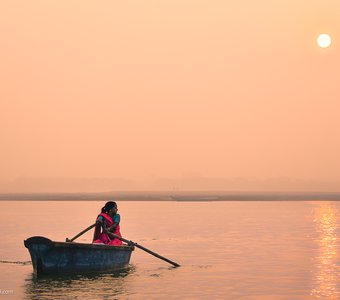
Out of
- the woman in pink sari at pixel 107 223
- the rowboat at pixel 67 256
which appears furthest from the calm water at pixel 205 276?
the woman in pink sari at pixel 107 223

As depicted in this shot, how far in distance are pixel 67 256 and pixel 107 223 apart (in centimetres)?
257

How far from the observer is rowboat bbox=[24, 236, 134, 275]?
27391mm

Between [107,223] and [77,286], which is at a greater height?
[107,223]

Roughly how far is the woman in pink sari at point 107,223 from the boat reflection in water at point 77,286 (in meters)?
1.37

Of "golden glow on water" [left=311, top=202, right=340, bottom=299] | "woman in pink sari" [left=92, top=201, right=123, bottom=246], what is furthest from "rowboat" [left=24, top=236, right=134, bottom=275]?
"golden glow on water" [left=311, top=202, right=340, bottom=299]

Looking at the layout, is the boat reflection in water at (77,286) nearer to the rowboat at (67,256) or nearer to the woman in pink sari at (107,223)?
the rowboat at (67,256)

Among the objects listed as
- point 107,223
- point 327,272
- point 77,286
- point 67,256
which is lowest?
point 327,272

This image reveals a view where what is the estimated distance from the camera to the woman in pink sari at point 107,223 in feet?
98.0

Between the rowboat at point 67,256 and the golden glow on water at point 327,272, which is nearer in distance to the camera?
the rowboat at point 67,256

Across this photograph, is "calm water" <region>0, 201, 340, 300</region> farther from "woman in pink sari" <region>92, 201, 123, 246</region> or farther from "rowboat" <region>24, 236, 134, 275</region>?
"woman in pink sari" <region>92, 201, 123, 246</region>

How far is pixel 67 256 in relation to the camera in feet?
92.5

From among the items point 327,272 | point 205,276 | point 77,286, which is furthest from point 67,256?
point 327,272

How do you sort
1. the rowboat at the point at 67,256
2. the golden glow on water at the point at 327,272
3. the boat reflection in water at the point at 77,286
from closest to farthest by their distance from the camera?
1. the boat reflection in water at the point at 77,286
2. the rowboat at the point at 67,256
3. the golden glow on water at the point at 327,272

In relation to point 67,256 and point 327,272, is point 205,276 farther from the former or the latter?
point 67,256
